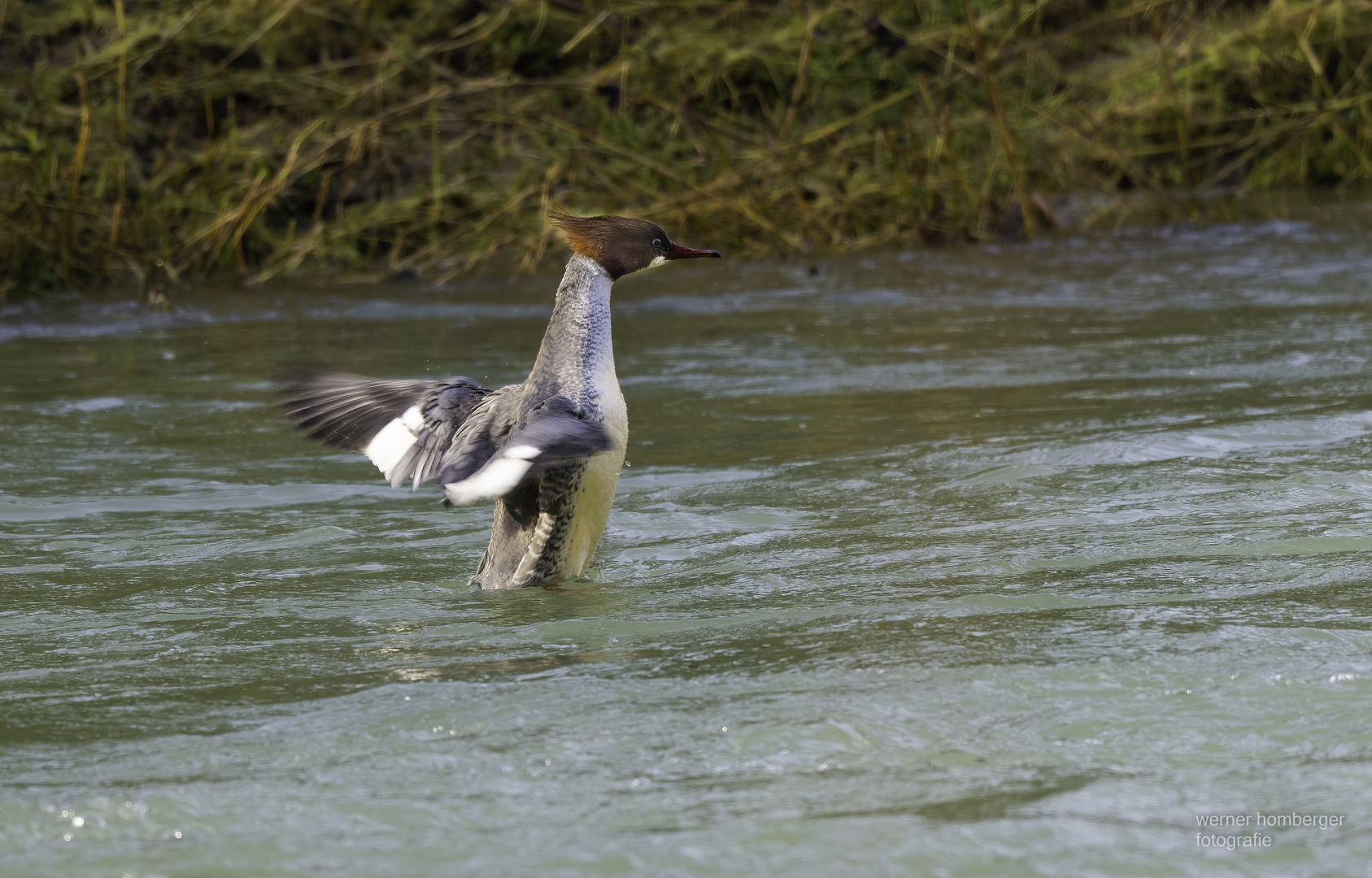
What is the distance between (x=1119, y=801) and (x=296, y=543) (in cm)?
306

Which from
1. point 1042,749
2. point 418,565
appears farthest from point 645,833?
point 418,565

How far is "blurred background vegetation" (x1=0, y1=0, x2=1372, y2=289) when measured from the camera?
10766 millimetres

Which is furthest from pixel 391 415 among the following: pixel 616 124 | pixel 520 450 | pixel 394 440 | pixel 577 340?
pixel 616 124

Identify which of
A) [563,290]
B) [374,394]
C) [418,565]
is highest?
[563,290]

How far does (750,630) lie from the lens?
372cm

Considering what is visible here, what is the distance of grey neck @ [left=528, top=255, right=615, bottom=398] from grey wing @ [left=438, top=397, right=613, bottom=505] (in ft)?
0.42

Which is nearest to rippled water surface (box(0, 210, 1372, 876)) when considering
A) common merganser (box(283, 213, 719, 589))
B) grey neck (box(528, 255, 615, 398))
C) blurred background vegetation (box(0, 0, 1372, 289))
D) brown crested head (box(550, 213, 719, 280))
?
common merganser (box(283, 213, 719, 589))

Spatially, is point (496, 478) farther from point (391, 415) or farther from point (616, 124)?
point (616, 124)

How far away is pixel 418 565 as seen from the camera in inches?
190

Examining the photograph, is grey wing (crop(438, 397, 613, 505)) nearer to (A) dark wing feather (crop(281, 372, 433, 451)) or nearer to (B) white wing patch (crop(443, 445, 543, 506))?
(B) white wing patch (crop(443, 445, 543, 506))

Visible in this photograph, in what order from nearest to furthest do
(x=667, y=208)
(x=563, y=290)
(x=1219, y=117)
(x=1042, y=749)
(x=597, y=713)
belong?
(x=1042, y=749), (x=597, y=713), (x=563, y=290), (x=667, y=208), (x=1219, y=117)

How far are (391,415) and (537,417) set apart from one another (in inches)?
31.1

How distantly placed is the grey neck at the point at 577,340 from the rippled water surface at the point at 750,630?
57 cm

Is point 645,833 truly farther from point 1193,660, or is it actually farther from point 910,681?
point 1193,660
